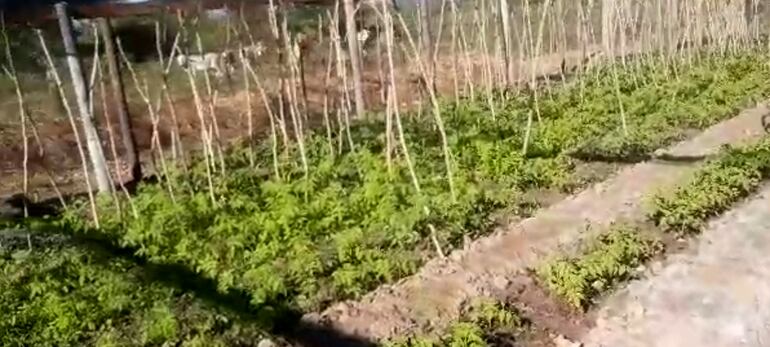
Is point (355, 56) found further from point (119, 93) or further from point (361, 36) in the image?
point (119, 93)

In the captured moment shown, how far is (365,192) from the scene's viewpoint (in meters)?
5.90

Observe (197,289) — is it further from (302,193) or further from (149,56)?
(149,56)

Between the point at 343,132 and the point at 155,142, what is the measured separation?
1702 millimetres

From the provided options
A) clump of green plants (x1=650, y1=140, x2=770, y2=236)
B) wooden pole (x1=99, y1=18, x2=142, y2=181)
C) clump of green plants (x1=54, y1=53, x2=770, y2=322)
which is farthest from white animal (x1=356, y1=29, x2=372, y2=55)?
clump of green plants (x1=650, y1=140, x2=770, y2=236)

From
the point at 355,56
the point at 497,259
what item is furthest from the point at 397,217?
the point at 355,56

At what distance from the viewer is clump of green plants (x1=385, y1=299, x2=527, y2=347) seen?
414 centimetres

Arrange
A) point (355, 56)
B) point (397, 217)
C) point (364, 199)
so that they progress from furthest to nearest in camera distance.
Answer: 1. point (355, 56)
2. point (364, 199)
3. point (397, 217)

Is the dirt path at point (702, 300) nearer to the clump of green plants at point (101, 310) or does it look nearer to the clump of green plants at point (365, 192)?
the clump of green plants at point (365, 192)

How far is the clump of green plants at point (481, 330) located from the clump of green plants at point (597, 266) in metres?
0.35

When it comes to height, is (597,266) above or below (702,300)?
above

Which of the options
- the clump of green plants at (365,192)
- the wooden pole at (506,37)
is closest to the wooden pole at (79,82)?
the clump of green plants at (365,192)

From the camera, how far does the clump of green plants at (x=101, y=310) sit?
421cm

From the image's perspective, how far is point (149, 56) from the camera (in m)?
14.1

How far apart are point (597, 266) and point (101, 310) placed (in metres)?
2.53
